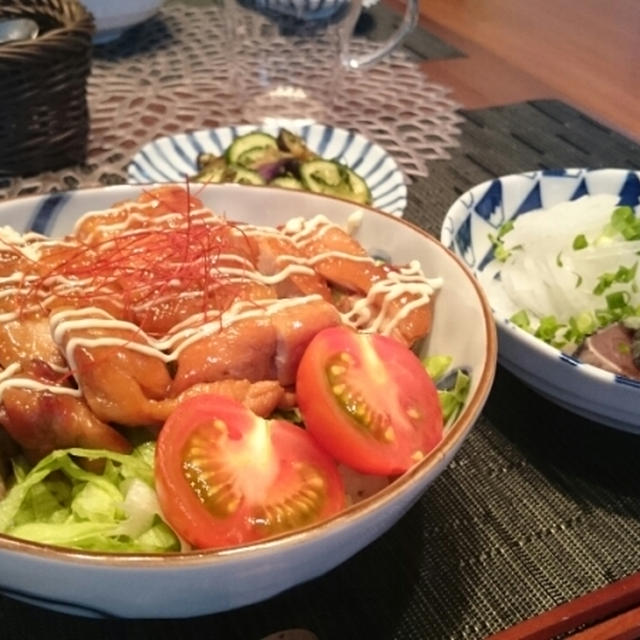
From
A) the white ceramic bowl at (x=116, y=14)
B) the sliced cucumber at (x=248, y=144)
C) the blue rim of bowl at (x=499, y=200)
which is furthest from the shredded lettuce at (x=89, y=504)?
the white ceramic bowl at (x=116, y=14)

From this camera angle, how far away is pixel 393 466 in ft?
2.77

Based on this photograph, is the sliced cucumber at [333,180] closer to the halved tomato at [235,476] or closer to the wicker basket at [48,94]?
the wicker basket at [48,94]

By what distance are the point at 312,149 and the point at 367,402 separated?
1.15 m

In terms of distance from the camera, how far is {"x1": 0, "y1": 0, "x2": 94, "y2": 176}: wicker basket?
1.71m

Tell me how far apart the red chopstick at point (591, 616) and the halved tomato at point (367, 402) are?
209mm

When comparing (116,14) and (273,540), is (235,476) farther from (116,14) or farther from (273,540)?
(116,14)

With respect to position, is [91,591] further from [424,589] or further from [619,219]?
[619,219]

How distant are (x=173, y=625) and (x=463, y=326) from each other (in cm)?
49

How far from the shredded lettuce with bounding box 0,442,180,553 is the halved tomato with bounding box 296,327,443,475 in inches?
7.4

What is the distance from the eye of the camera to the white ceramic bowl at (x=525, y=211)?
106 centimetres

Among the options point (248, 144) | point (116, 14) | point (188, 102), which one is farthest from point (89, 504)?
point (116, 14)

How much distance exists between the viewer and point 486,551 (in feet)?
3.28

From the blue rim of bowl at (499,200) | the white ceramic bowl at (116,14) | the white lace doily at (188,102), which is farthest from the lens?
the white ceramic bowl at (116,14)

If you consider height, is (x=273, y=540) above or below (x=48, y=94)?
above
